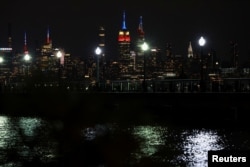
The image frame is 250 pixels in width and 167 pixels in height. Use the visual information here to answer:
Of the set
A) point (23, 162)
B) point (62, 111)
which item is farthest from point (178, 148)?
point (62, 111)

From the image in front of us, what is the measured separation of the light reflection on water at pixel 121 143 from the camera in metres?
17.0

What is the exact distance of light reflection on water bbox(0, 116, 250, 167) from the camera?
17.0m

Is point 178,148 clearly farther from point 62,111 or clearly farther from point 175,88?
point 175,88

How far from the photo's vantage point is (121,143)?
16812 millimetres

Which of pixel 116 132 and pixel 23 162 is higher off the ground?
pixel 116 132

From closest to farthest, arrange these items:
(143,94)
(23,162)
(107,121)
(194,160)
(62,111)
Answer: (62,111) < (107,121) < (23,162) < (194,160) < (143,94)

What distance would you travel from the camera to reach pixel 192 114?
6266 cm

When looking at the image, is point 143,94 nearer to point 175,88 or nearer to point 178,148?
point 175,88

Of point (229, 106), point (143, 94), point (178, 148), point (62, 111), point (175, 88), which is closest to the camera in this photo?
point (62, 111)

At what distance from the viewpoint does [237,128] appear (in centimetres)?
Result: 5125

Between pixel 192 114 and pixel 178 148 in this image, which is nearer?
pixel 178 148

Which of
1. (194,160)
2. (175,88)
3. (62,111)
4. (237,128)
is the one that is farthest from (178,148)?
(175,88)

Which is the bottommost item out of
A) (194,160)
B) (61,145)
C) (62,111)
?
(194,160)

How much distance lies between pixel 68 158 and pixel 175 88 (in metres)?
54.3
